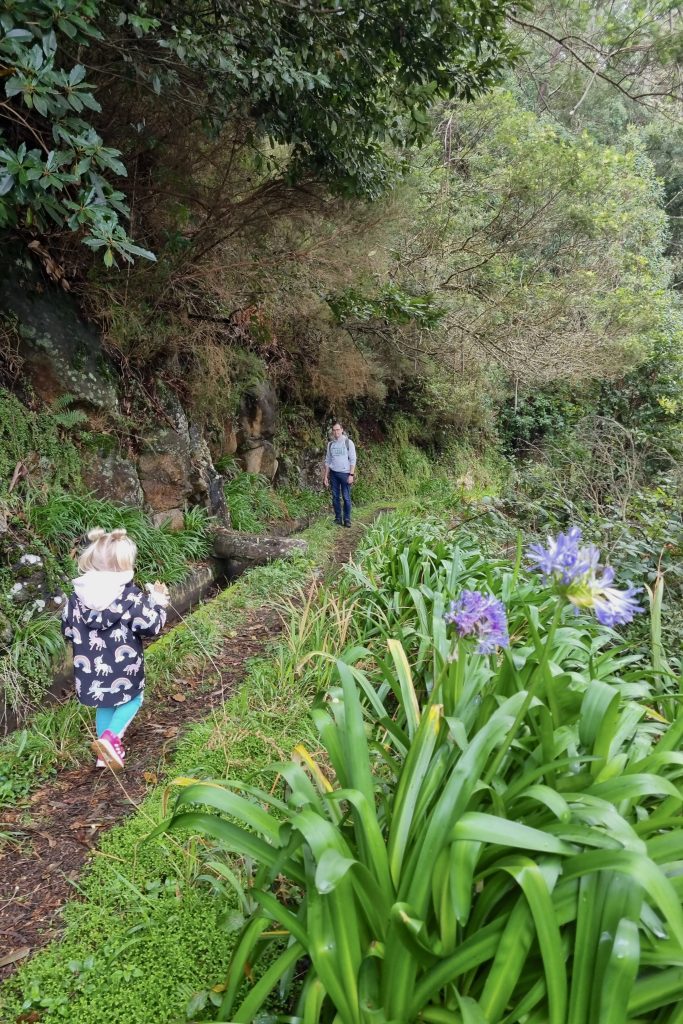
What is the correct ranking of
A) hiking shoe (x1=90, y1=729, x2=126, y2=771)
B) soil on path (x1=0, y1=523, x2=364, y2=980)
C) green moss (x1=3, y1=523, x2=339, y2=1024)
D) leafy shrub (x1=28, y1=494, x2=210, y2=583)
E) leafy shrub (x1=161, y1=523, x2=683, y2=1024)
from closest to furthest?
leafy shrub (x1=161, y1=523, x2=683, y2=1024), green moss (x1=3, y1=523, x2=339, y2=1024), soil on path (x1=0, y1=523, x2=364, y2=980), hiking shoe (x1=90, y1=729, x2=126, y2=771), leafy shrub (x1=28, y1=494, x2=210, y2=583)

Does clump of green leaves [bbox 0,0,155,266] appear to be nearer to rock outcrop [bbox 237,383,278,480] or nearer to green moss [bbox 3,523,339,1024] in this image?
green moss [bbox 3,523,339,1024]

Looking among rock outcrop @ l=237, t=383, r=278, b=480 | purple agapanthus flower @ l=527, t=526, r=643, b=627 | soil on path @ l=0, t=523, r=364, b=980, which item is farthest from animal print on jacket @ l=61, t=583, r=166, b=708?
rock outcrop @ l=237, t=383, r=278, b=480

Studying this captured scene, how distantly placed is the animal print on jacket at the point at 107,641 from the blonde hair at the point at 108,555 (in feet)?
0.48

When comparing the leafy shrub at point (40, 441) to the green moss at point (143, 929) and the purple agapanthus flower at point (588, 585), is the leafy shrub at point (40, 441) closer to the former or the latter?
the green moss at point (143, 929)

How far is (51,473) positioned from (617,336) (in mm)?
11377

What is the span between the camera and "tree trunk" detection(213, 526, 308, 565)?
664 centimetres

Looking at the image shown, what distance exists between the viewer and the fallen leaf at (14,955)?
80.6 inches

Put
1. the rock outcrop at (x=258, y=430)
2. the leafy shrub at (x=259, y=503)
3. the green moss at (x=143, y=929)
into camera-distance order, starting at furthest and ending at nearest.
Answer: the rock outcrop at (x=258, y=430) → the leafy shrub at (x=259, y=503) → the green moss at (x=143, y=929)

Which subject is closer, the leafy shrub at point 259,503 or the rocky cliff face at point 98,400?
the rocky cliff face at point 98,400

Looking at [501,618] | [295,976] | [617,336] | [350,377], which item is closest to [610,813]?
[501,618]

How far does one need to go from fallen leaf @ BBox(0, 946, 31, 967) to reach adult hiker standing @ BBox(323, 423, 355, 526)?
700 centimetres

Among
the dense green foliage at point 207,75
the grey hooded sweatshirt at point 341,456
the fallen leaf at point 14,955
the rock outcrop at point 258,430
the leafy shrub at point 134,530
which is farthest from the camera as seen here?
the rock outcrop at point 258,430

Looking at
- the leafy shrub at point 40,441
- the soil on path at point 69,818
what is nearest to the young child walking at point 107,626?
the soil on path at point 69,818

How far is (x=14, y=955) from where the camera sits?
2.07 meters
